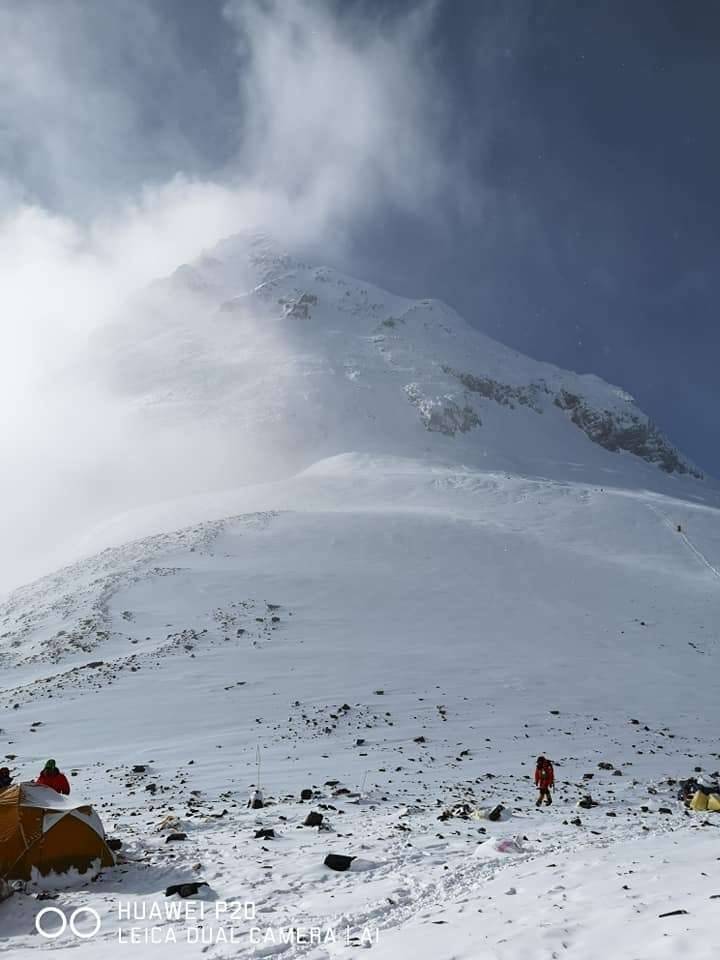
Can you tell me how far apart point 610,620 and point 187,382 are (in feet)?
317

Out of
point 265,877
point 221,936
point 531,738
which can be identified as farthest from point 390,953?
point 531,738

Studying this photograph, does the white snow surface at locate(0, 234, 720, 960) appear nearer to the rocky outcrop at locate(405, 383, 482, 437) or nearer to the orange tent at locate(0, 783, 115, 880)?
the orange tent at locate(0, 783, 115, 880)

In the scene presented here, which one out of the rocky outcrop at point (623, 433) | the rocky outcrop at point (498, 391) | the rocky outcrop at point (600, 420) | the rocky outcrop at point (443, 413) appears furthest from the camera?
the rocky outcrop at point (623, 433)

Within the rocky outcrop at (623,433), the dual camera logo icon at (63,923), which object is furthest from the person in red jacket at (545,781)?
the rocky outcrop at (623,433)

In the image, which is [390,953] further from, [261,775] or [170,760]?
[170,760]

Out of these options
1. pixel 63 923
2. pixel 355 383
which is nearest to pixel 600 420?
pixel 355 383

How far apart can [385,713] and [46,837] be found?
14.5 meters

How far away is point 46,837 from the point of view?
10984 mm

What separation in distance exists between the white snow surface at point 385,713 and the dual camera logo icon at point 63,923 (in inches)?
5.7

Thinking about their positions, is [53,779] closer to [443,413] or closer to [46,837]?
[46,837]

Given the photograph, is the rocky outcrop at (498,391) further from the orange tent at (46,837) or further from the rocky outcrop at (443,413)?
the orange tent at (46,837)

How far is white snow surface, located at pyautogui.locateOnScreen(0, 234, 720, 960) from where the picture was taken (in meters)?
9.07

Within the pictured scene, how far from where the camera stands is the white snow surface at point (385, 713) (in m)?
9.07

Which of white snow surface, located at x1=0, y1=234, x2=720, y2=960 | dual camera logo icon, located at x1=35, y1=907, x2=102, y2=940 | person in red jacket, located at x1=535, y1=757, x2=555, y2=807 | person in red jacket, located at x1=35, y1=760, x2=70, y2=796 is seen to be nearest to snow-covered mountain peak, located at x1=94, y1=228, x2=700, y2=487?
white snow surface, located at x1=0, y1=234, x2=720, y2=960
